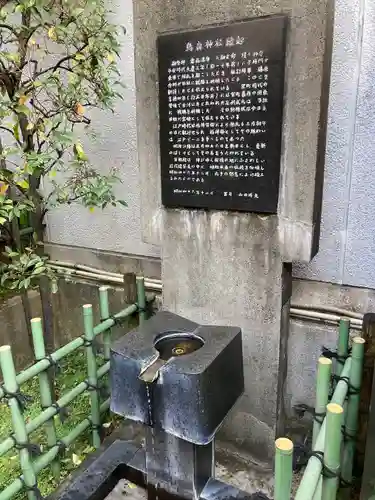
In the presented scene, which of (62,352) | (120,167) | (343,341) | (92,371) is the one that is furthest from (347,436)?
(120,167)

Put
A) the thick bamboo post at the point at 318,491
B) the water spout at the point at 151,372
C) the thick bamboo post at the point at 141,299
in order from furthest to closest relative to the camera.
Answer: the thick bamboo post at the point at 141,299 → the water spout at the point at 151,372 → the thick bamboo post at the point at 318,491

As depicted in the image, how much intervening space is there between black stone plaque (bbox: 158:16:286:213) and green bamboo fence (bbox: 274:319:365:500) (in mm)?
1151

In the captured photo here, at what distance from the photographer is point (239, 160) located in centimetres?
280

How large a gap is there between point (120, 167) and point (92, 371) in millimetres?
2036

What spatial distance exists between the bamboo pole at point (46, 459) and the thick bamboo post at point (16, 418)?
64mm

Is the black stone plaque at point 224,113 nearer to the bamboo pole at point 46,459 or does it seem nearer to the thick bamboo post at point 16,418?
the thick bamboo post at point 16,418

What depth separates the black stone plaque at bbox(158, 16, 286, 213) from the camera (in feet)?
8.53

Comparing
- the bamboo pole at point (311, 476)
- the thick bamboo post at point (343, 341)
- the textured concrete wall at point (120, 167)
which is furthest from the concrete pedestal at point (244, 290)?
the textured concrete wall at point (120, 167)

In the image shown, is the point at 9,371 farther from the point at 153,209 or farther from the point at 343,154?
the point at 343,154

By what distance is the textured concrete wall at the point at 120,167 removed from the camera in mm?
3906

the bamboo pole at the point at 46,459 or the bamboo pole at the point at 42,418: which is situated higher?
the bamboo pole at the point at 42,418

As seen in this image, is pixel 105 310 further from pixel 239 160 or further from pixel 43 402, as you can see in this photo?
pixel 239 160

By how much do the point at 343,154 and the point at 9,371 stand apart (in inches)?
110

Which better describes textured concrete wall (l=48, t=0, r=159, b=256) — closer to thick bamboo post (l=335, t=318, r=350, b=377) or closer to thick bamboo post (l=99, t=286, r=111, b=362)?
thick bamboo post (l=99, t=286, r=111, b=362)
